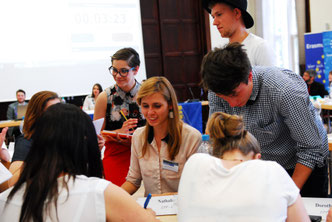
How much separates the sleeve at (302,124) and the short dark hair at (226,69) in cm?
25

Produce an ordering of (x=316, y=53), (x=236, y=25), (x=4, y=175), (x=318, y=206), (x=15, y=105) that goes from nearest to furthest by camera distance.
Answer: (x=318, y=206) → (x=4, y=175) → (x=236, y=25) → (x=15, y=105) → (x=316, y=53)

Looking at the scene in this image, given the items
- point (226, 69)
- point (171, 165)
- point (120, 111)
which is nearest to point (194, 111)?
point (120, 111)

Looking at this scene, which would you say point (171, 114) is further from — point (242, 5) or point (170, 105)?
point (242, 5)

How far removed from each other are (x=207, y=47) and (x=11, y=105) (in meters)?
5.07

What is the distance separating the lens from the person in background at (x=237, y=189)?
1.23 metres

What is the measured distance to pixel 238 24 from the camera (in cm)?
228

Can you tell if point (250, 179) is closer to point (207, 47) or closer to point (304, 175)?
point (304, 175)

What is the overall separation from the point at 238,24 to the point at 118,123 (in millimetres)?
1117

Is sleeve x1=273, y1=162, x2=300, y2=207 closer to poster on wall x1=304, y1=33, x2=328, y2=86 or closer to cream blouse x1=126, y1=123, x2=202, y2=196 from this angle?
cream blouse x1=126, y1=123, x2=202, y2=196

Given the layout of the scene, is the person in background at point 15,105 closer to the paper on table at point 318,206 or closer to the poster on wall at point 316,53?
the poster on wall at point 316,53

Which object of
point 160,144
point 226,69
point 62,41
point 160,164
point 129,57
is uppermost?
point 62,41

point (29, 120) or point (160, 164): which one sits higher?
point (29, 120)

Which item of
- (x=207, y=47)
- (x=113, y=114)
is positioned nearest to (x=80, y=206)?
(x=113, y=114)

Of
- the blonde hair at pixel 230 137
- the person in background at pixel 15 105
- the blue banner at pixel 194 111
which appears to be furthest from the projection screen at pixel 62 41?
the blonde hair at pixel 230 137
